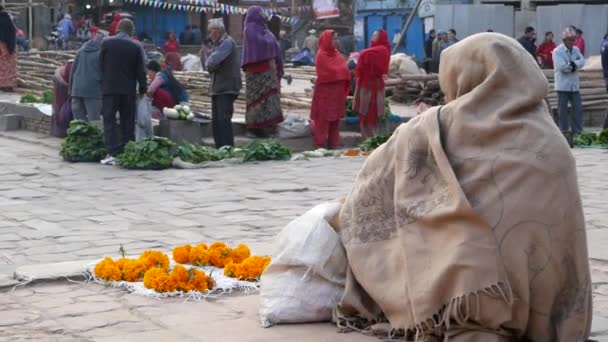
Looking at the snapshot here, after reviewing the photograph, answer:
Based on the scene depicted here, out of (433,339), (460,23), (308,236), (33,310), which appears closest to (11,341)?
(33,310)

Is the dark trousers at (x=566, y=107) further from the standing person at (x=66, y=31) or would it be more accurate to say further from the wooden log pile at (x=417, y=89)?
the standing person at (x=66, y=31)

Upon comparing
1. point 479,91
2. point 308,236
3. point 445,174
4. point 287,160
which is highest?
point 479,91

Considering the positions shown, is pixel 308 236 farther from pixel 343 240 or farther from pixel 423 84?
pixel 423 84

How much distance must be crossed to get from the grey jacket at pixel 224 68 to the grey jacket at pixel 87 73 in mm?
1352

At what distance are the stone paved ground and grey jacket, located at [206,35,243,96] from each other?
1.27 metres

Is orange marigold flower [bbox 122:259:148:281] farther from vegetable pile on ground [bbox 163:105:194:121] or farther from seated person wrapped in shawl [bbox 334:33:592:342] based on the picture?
vegetable pile on ground [bbox 163:105:194:121]

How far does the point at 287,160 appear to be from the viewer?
42.1ft

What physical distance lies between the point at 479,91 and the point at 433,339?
3.39 ft

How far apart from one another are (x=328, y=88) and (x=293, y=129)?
712 mm

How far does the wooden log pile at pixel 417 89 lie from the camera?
19.6m

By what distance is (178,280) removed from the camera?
19.0ft

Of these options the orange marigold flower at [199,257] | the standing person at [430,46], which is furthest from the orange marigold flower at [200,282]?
the standing person at [430,46]

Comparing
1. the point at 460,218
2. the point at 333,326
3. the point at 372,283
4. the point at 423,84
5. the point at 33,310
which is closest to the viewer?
the point at 460,218

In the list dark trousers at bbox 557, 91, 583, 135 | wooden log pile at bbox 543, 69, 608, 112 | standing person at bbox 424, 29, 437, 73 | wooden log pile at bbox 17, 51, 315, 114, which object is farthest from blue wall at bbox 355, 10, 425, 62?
dark trousers at bbox 557, 91, 583, 135
